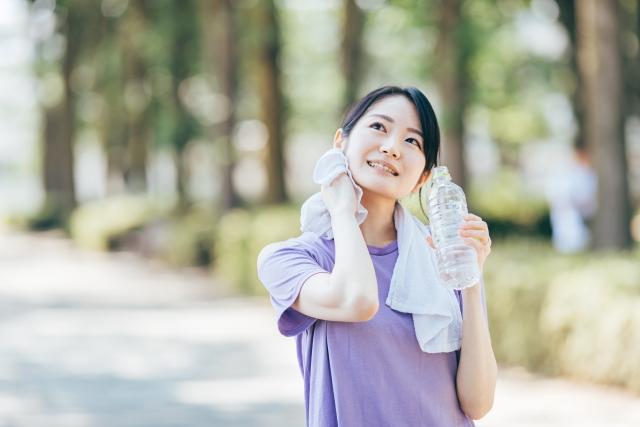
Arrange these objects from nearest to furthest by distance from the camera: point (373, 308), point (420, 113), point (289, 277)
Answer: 1. point (373, 308)
2. point (289, 277)
3. point (420, 113)

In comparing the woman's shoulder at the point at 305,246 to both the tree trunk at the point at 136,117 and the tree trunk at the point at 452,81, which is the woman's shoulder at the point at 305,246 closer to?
the tree trunk at the point at 452,81

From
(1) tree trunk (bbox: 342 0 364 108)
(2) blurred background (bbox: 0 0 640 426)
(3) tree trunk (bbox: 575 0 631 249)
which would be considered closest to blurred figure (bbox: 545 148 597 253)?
(2) blurred background (bbox: 0 0 640 426)

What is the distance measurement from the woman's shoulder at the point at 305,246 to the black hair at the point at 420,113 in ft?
1.05

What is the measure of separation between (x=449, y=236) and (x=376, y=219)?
24 centimetres

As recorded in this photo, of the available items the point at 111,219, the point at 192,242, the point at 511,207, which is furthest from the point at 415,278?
the point at 111,219

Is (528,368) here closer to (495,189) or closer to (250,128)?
(495,189)

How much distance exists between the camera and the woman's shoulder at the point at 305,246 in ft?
6.85

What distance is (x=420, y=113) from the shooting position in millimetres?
2168

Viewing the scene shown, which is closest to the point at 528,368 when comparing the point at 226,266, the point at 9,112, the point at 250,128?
the point at 226,266

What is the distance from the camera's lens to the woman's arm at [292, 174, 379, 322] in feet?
6.20

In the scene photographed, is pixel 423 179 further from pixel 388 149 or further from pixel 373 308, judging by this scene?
pixel 373 308

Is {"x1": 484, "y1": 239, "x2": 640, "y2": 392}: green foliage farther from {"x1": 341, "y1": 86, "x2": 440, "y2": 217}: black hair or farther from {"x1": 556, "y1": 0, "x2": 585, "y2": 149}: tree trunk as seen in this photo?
{"x1": 556, "y1": 0, "x2": 585, "y2": 149}: tree trunk

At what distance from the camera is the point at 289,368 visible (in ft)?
26.4

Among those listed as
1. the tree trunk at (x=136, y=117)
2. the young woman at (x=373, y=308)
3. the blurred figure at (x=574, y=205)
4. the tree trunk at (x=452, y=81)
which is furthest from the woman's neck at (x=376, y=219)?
the tree trunk at (x=136, y=117)
